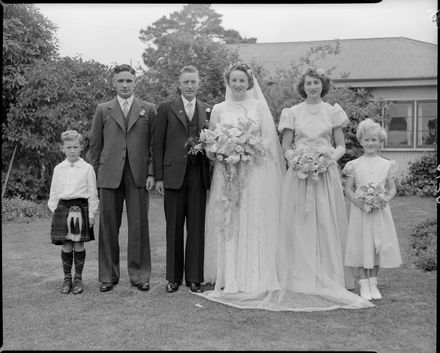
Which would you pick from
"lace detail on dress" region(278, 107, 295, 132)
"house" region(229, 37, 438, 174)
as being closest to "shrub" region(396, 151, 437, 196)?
"house" region(229, 37, 438, 174)

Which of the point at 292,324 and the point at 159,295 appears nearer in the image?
the point at 292,324

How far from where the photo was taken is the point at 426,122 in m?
19.2

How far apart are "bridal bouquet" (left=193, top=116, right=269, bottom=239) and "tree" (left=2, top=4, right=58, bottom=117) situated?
9.13 meters

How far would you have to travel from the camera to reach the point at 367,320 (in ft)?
16.4

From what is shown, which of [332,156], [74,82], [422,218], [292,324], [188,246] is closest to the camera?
[292,324]

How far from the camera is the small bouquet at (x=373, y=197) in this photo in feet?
18.9

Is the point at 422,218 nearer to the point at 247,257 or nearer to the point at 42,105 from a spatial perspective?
the point at 247,257

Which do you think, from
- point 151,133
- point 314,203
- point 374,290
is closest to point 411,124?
point 314,203

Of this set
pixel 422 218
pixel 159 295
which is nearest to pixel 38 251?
pixel 159 295

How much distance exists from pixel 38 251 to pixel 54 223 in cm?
309

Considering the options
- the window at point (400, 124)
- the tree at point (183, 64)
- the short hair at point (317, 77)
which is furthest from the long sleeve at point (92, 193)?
the window at point (400, 124)

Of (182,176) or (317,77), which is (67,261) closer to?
(182,176)

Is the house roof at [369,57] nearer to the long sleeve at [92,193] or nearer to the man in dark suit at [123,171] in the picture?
the man in dark suit at [123,171]

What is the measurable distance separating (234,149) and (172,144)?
2.40 feet
